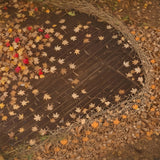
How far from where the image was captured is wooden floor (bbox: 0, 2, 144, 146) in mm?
3707

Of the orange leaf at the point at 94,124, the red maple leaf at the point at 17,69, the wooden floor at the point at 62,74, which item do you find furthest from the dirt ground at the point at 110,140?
the red maple leaf at the point at 17,69

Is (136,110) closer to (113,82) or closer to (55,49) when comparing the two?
(113,82)

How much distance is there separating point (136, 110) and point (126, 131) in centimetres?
41

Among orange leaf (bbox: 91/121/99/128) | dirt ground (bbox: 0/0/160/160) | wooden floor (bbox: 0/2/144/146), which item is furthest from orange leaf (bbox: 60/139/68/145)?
orange leaf (bbox: 91/121/99/128)

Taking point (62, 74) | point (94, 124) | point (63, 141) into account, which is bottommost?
point (63, 141)

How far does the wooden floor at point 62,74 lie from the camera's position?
371cm

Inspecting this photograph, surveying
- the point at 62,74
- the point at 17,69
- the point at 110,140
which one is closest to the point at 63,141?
the point at 110,140

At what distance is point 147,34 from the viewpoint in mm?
4137

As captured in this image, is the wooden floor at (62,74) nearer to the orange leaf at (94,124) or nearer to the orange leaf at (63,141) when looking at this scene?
the orange leaf at (94,124)

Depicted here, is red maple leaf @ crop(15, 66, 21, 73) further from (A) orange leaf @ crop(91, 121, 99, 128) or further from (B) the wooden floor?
(A) orange leaf @ crop(91, 121, 99, 128)

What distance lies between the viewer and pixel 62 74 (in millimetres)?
3990

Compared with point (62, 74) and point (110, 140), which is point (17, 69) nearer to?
point (62, 74)

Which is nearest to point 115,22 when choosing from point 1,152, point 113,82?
point 113,82

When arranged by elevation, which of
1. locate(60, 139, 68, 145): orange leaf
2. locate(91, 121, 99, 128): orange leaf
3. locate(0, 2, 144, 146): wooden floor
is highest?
locate(0, 2, 144, 146): wooden floor
